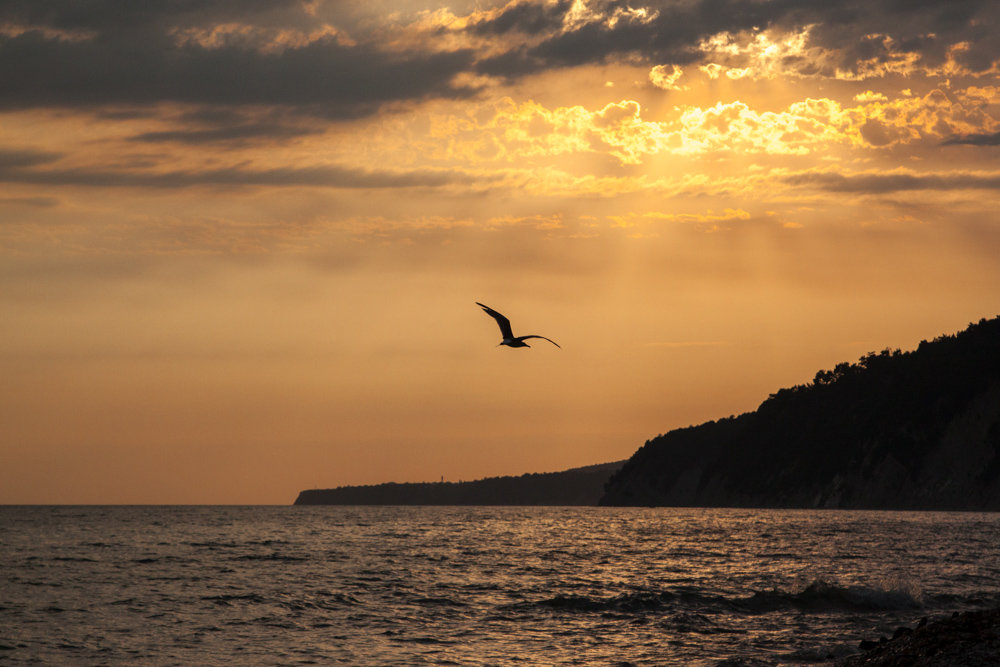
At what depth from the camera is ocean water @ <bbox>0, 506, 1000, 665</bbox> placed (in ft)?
91.5

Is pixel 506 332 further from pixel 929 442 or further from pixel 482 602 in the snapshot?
pixel 929 442

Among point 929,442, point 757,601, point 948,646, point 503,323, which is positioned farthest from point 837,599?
point 929,442

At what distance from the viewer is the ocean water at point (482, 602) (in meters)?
27.9

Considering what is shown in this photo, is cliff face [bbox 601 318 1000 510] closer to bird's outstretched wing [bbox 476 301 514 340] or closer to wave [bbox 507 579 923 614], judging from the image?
wave [bbox 507 579 923 614]

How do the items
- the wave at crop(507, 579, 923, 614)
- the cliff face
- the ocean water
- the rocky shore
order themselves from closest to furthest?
1. the rocky shore
2. the ocean water
3. the wave at crop(507, 579, 923, 614)
4. the cliff face

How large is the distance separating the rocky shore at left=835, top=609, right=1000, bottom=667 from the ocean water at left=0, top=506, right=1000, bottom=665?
13.6 ft

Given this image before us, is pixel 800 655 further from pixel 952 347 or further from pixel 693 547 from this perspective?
pixel 952 347

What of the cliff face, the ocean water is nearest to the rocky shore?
the ocean water

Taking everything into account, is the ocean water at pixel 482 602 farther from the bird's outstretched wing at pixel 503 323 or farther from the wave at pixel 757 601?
the bird's outstretched wing at pixel 503 323

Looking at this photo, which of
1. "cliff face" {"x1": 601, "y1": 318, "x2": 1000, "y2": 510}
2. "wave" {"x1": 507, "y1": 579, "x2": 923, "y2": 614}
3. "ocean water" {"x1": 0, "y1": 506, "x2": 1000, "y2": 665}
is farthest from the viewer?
"cliff face" {"x1": 601, "y1": 318, "x2": 1000, "y2": 510}

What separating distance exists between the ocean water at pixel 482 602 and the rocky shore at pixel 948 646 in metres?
4.15

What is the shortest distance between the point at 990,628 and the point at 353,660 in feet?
48.4

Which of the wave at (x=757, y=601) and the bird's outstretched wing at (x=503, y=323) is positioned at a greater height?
the bird's outstretched wing at (x=503, y=323)

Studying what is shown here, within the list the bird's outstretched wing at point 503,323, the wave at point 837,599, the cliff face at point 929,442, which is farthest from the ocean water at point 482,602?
the cliff face at point 929,442
